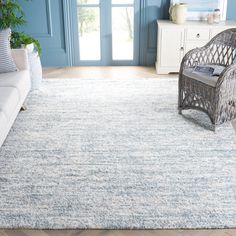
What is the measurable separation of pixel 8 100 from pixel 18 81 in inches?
16.3

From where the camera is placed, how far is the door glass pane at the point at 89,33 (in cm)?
505

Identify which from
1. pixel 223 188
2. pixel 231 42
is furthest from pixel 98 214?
pixel 231 42

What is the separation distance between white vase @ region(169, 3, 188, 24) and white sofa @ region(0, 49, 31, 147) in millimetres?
1909

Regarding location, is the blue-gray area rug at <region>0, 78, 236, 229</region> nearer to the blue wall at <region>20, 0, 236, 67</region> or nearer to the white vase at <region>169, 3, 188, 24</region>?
the white vase at <region>169, 3, 188, 24</region>

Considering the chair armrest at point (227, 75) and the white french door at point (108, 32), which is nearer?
the chair armrest at point (227, 75)

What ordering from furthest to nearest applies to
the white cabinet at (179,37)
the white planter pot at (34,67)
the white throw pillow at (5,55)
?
1. the white cabinet at (179,37)
2. the white planter pot at (34,67)
3. the white throw pillow at (5,55)

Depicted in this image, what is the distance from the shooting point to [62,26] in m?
5.06

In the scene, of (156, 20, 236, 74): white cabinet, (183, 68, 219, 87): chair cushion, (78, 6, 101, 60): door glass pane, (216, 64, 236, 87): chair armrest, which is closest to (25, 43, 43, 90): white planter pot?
(78, 6, 101, 60): door glass pane

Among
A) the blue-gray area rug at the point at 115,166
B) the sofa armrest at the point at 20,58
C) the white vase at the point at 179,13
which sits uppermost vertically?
the white vase at the point at 179,13

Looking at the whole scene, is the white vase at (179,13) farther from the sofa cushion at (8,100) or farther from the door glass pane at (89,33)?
the sofa cushion at (8,100)

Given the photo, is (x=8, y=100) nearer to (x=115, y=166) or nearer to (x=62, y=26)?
(x=115, y=166)

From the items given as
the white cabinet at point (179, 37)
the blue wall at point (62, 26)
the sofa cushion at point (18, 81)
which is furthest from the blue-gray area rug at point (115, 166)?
the blue wall at point (62, 26)

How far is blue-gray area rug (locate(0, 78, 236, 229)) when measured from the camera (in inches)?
90.3

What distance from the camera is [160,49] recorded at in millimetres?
4766
